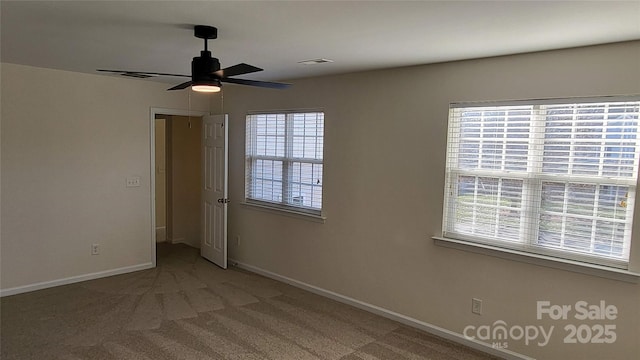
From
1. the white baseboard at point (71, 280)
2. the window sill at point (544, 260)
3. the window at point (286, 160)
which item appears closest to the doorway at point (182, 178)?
the white baseboard at point (71, 280)

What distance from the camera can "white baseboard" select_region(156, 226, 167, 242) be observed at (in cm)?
675

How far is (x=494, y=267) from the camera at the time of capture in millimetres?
3213

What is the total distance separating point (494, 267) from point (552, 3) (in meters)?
2.00

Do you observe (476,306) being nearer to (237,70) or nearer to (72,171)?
(237,70)

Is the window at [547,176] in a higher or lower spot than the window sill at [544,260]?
higher

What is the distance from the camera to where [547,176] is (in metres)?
2.95

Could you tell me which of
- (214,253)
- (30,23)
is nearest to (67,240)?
(214,253)

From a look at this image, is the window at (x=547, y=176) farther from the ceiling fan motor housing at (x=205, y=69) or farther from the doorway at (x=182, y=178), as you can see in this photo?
the doorway at (x=182, y=178)

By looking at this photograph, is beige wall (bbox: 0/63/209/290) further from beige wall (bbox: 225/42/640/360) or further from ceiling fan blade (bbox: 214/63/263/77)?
ceiling fan blade (bbox: 214/63/263/77)

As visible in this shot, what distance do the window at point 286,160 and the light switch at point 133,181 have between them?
1322 mm

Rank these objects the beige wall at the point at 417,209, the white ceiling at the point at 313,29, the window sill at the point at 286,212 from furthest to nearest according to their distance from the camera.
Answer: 1. the window sill at the point at 286,212
2. the beige wall at the point at 417,209
3. the white ceiling at the point at 313,29

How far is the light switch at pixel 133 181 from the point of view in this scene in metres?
4.96

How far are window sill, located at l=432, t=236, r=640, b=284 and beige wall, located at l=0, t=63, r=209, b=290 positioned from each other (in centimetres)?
365

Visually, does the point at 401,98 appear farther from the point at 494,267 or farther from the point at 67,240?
the point at 67,240
